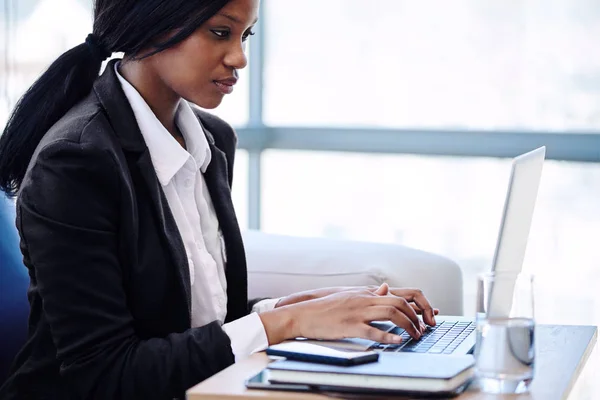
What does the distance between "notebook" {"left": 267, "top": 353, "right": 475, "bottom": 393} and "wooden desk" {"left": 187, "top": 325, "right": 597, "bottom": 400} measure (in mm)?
19

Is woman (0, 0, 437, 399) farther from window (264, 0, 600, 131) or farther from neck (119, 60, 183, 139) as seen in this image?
window (264, 0, 600, 131)

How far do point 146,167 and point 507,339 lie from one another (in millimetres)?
683

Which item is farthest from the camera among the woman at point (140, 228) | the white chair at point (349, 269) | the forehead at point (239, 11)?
the white chair at point (349, 269)

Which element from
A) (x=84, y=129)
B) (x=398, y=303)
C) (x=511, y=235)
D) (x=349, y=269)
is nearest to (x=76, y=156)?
(x=84, y=129)

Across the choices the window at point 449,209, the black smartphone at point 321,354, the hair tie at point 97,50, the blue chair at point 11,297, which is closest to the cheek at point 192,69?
the hair tie at point 97,50

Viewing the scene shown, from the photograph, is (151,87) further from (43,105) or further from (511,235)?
(511,235)

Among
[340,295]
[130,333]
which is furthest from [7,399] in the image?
[340,295]

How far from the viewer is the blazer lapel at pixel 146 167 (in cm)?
155

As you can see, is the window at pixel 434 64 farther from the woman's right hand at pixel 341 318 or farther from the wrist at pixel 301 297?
the woman's right hand at pixel 341 318

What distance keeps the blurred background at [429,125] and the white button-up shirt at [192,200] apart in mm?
1424

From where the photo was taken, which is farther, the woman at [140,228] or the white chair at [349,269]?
the white chair at [349,269]

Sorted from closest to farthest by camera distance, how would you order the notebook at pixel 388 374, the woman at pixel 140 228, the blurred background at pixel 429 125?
the notebook at pixel 388 374 → the woman at pixel 140 228 → the blurred background at pixel 429 125

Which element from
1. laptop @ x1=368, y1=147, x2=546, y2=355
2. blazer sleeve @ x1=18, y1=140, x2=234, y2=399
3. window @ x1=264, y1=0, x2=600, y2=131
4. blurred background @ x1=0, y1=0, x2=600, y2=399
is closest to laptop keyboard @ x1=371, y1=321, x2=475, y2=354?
laptop @ x1=368, y1=147, x2=546, y2=355

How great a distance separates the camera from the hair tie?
1.69 m
